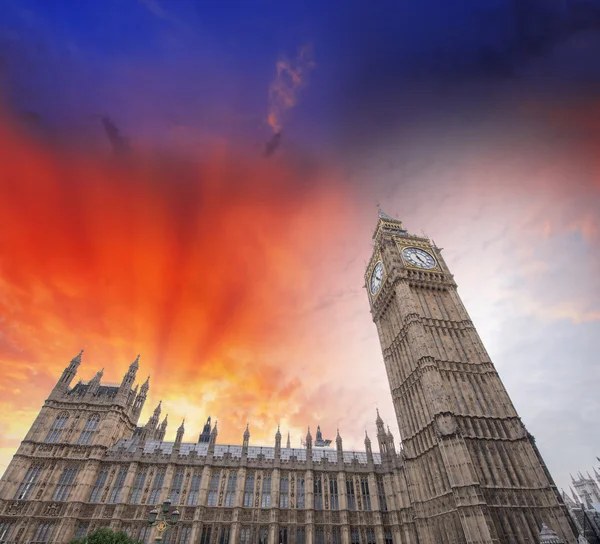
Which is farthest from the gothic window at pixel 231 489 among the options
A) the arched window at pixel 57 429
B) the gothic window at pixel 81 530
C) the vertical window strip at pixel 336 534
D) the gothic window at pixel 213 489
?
the arched window at pixel 57 429

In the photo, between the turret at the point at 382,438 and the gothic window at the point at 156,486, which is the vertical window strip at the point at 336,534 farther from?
the gothic window at the point at 156,486

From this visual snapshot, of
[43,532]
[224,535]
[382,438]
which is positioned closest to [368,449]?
[382,438]

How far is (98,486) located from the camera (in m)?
46.9

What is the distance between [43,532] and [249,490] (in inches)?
1018

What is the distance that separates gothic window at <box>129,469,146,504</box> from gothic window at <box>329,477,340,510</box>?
88.1 ft

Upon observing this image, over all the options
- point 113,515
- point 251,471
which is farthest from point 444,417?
point 113,515

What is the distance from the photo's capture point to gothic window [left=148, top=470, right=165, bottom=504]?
46750 millimetres

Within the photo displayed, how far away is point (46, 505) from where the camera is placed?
4431 cm

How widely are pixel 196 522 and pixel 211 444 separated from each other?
9.67m

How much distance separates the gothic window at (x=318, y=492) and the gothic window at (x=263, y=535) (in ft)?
24.8

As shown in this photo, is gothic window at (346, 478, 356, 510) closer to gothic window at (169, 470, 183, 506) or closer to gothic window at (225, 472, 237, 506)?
gothic window at (225, 472, 237, 506)

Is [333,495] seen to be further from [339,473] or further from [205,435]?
[205,435]

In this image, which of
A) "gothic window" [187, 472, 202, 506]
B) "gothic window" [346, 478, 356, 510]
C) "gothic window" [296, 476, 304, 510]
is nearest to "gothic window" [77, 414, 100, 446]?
"gothic window" [187, 472, 202, 506]

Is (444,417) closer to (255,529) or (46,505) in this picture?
(255,529)
